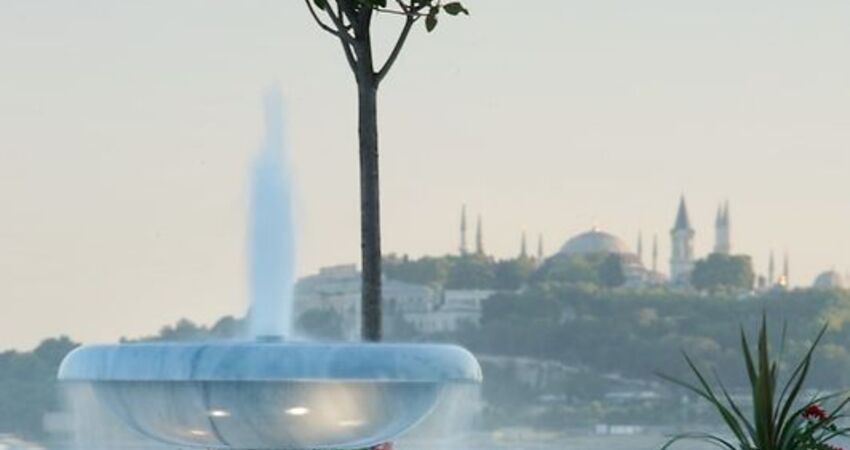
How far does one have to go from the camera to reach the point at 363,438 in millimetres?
8938

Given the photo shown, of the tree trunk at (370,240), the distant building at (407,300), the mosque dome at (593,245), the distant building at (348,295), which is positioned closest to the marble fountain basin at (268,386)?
the tree trunk at (370,240)

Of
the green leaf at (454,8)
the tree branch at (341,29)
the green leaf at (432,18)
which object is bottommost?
the tree branch at (341,29)

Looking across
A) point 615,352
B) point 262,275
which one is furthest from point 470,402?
point 615,352

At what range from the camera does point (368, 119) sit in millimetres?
10508

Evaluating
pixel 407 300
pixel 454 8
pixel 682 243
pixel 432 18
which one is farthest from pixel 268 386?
pixel 682 243

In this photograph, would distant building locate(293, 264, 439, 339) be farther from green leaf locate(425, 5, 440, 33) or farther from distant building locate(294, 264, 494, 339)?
green leaf locate(425, 5, 440, 33)

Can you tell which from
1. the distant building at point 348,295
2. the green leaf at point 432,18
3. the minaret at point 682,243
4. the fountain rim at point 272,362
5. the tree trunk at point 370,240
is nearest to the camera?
the fountain rim at point 272,362

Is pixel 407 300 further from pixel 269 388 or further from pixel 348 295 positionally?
pixel 269 388

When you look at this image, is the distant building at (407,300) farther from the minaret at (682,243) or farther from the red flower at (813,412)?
the red flower at (813,412)

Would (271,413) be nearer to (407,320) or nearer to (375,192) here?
(375,192)

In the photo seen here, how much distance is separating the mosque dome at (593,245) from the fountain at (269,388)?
125543 millimetres

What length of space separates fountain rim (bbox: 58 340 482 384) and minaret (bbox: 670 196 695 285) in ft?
445

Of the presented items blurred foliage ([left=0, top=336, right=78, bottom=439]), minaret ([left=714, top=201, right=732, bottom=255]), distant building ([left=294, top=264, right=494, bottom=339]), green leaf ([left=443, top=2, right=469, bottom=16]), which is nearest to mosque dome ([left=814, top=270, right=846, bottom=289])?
minaret ([left=714, top=201, right=732, bottom=255])

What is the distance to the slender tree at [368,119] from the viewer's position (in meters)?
10.4
